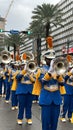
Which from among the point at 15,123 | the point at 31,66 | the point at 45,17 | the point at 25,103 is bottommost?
the point at 15,123

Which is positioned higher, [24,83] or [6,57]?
[6,57]

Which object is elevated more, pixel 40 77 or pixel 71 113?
pixel 40 77

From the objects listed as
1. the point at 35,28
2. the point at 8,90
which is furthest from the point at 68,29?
the point at 8,90

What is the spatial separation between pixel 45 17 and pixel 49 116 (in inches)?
1580

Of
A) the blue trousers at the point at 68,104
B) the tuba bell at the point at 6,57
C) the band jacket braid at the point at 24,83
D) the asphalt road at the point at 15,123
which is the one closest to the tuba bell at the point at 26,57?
the band jacket braid at the point at 24,83

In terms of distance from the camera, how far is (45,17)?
47094 millimetres

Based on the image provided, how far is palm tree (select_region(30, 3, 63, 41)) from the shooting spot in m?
46.9

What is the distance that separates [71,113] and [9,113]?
98.2 inches

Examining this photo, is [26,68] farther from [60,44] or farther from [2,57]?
[60,44]

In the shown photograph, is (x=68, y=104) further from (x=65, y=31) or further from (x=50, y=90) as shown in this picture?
(x=65, y=31)

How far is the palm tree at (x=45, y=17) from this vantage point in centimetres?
4694

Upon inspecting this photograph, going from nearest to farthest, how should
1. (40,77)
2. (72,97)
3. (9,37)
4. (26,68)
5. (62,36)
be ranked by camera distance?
(40,77)
(26,68)
(72,97)
(9,37)
(62,36)

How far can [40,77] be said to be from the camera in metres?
7.90

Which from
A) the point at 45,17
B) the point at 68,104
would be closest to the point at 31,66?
the point at 68,104
